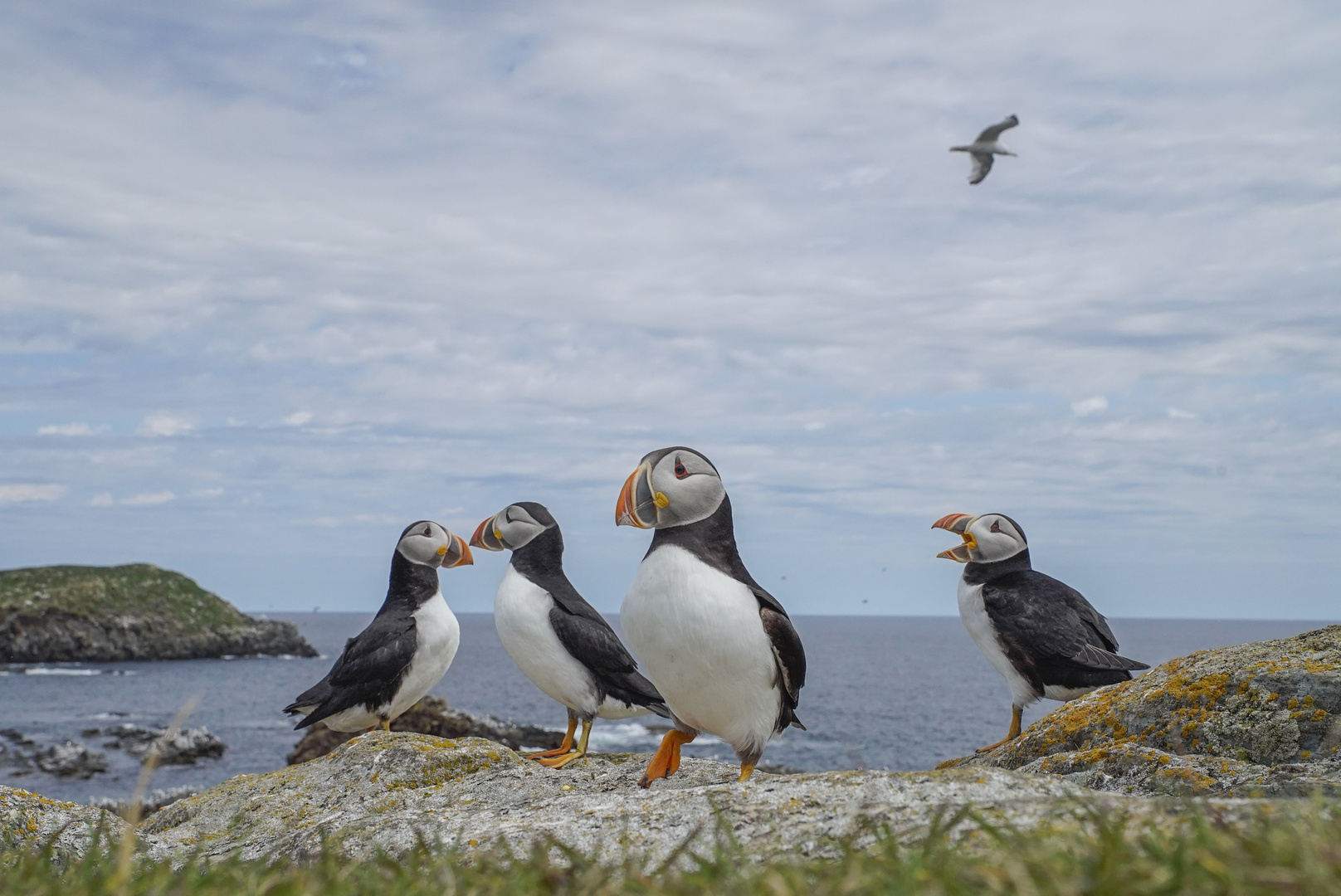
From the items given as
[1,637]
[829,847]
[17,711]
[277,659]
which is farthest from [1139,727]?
[277,659]

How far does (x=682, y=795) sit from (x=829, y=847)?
3.21 ft

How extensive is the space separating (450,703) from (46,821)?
7771 cm

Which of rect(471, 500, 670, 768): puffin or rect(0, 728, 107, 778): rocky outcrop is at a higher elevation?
rect(471, 500, 670, 768): puffin

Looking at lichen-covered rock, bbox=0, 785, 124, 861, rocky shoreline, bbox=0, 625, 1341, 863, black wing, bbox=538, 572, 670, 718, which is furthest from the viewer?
black wing, bbox=538, 572, 670, 718

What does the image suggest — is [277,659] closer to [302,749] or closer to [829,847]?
[302,749]

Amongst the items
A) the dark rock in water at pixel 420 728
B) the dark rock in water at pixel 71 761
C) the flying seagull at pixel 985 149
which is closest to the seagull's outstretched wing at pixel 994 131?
the flying seagull at pixel 985 149

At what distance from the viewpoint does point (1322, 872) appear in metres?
2.22

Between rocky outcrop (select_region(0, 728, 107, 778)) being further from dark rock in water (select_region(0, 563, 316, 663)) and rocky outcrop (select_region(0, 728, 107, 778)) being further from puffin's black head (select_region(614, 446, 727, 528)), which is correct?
dark rock in water (select_region(0, 563, 316, 663))

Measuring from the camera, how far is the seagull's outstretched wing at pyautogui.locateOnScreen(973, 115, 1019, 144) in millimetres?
17141

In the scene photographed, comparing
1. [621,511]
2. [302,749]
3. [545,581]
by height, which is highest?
[621,511]

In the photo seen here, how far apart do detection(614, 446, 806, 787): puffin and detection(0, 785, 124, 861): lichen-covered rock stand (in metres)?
3.14

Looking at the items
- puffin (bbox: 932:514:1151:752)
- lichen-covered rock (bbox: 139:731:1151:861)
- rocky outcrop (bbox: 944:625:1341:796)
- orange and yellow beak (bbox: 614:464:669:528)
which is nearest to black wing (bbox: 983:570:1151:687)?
puffin (bbox: 932:514:1151:752)

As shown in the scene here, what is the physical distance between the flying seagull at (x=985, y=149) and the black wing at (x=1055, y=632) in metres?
9.35

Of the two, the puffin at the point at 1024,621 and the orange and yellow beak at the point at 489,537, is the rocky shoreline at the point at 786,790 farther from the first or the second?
the orange and yellow beak at the point at 489,537
